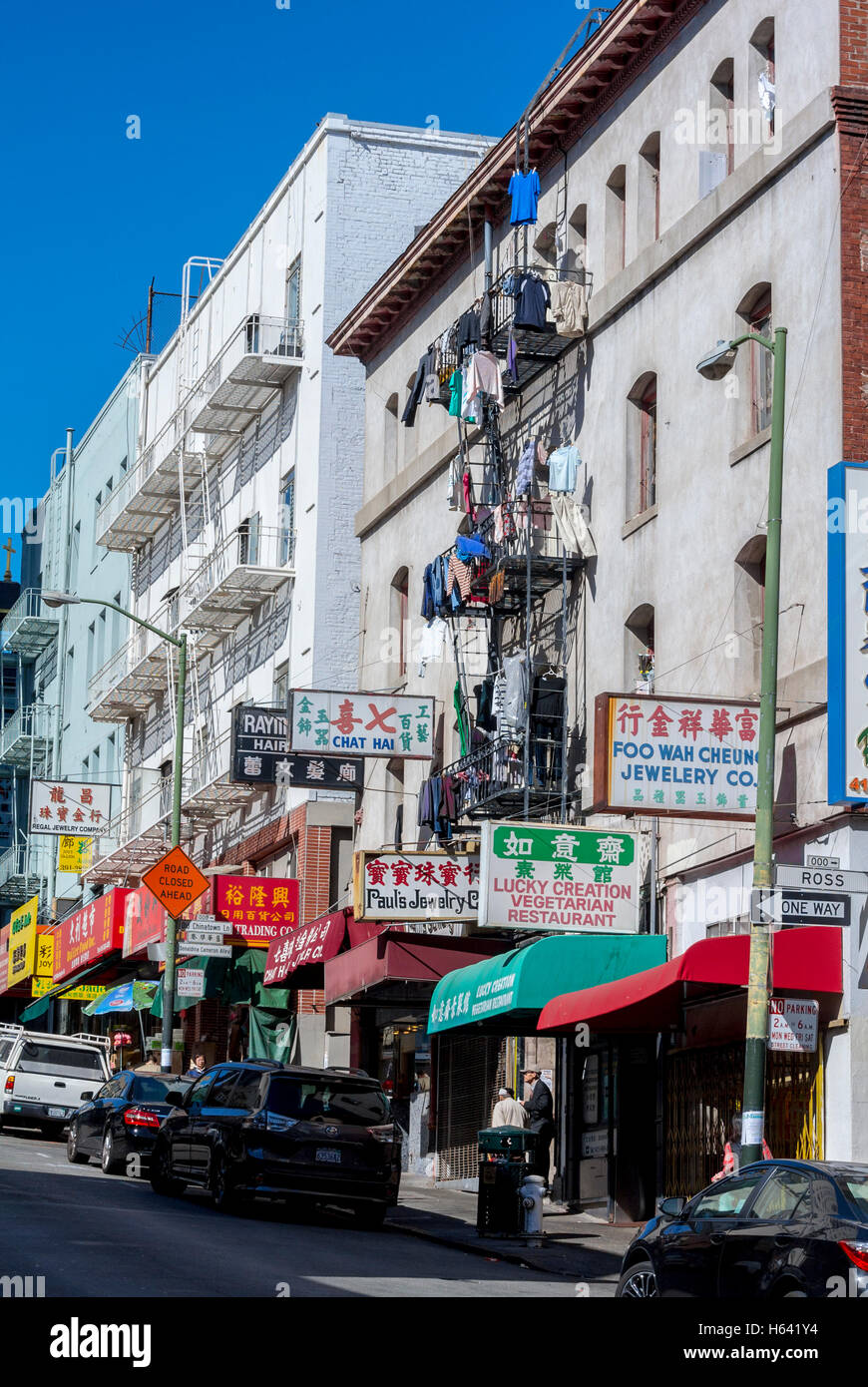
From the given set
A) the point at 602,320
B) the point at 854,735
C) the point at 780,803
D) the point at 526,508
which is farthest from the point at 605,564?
the point at 854,735

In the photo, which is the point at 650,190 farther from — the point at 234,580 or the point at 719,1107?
the point at 234,580

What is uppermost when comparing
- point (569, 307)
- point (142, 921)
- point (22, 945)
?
point (569, 307)

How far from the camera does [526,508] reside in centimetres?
2861

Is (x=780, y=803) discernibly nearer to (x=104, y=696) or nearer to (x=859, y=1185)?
(x=859, y=1185)

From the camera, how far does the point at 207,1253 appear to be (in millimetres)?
16047

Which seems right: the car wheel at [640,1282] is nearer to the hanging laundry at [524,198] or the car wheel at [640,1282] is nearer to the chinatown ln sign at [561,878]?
the chinatown ln sign at [561,878]

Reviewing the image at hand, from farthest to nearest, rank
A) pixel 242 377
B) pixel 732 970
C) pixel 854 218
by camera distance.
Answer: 1. pixel 242 377
2. pixel 854 218
3. pixel 732 970

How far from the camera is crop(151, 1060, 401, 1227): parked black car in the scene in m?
20.9

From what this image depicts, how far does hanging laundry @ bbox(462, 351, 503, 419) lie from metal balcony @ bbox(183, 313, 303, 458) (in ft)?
38.8

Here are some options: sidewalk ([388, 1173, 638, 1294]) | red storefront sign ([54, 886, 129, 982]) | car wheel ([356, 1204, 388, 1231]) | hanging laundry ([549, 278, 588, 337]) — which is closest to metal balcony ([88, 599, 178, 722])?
red storefront sign ([54, 886, 129, 982])

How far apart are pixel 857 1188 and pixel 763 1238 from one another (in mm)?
627

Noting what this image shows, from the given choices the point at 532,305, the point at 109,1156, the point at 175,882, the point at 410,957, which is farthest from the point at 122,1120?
the point at 532,305

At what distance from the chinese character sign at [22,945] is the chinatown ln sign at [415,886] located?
99.2 ft

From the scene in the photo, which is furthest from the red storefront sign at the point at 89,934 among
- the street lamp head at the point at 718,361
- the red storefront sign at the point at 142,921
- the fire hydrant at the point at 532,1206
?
the street lamp head at the point at 718,361
